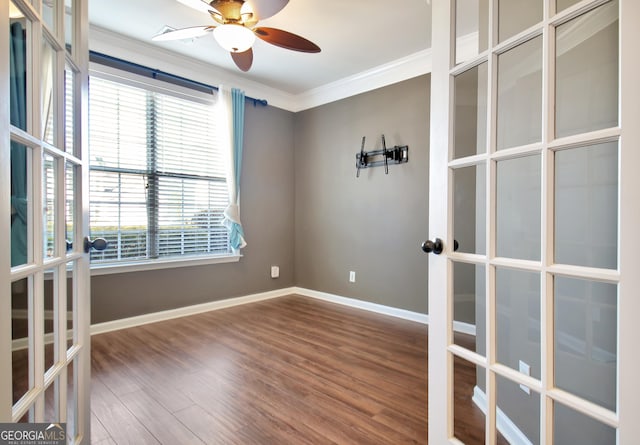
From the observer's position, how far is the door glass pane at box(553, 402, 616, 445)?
944 mm

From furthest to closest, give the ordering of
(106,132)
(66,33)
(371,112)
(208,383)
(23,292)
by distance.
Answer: (371,112) < (106,132) < (208,383) < (66,33) < (23,292)

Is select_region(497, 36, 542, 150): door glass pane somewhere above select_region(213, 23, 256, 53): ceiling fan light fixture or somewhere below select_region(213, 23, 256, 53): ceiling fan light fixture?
below

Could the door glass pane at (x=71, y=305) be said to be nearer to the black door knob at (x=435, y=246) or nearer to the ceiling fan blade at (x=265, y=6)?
the black door knob at (x=435, y=246)

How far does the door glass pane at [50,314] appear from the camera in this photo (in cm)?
107

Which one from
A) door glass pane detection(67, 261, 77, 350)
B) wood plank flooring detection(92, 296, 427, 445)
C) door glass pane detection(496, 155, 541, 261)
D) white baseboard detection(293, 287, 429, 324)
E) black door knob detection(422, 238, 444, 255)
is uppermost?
door glass pane detection(496, 155, 541, 261)

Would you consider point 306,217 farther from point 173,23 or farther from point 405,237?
point 173,23

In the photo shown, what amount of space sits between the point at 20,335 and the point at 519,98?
1664 mm

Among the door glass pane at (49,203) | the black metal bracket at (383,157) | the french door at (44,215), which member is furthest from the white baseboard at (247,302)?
the door glass pane at (49,203)

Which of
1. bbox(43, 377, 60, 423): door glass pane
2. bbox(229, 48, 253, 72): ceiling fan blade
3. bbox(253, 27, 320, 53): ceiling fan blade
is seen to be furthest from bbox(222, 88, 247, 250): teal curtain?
bbox(43, 377, 60, 423): door glass pane

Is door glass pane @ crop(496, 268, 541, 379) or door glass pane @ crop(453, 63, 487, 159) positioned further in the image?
door glass pane @ crop(453, 63, 487, 159)

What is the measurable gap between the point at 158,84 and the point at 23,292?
298 cm

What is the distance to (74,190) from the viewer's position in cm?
132

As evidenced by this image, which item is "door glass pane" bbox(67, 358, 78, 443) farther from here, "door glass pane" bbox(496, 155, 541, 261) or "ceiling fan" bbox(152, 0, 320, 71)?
"ceiling fan" bbox(152, 0, 320, 71)

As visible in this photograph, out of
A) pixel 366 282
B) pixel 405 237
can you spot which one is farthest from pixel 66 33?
pixel 366 282
